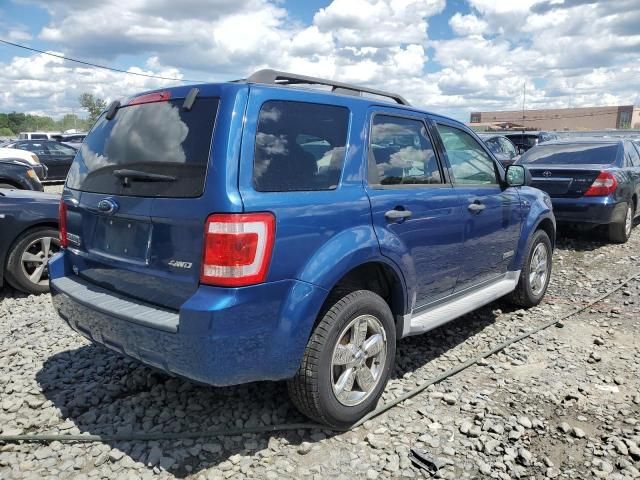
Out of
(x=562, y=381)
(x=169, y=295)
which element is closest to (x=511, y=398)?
(x=562, y=381)

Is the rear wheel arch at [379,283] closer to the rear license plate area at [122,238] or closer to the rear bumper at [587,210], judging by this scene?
the rear license plate area at [122,238]

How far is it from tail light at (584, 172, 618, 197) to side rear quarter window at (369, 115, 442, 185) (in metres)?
4.72

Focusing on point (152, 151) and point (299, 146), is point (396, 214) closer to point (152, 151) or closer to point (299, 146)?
point (299, 146)

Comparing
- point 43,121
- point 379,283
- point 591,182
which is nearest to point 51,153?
point 591,182

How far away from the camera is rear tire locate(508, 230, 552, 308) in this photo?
496 cm

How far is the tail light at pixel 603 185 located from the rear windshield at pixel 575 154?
23.6 inches

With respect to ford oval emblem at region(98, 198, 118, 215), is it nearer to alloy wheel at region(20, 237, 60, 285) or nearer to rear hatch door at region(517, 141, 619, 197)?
alloy wheel at region(20, 237, 60, 285)

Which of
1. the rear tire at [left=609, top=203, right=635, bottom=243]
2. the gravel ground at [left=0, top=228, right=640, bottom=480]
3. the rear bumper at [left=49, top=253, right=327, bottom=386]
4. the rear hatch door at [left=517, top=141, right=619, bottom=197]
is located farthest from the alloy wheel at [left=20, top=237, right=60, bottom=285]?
the rear tire at [left=609, top=203, right=635, bottom=243]

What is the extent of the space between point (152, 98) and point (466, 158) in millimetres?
2417

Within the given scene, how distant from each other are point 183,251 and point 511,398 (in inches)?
90.1

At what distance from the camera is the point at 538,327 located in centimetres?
472

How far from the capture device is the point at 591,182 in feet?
24.5

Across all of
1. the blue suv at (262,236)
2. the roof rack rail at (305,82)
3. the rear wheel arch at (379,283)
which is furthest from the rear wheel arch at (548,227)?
the rear wheel arch at (379,283)

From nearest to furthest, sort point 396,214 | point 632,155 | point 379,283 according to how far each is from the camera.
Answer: point 396,214 < point 379,283 < point 632,155
